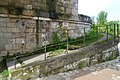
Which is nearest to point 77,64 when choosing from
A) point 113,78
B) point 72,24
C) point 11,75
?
point 113,78

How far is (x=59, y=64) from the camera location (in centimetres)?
701

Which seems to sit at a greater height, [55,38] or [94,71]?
[55,38]

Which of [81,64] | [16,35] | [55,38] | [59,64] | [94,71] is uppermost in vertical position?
[16,35]

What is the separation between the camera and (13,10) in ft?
27.0

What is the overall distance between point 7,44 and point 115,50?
444cm

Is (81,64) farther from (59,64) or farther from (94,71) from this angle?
(59,64)

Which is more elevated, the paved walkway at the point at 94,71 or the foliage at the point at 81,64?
the foliage at the point at 81,64

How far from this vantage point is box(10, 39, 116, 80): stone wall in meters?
6.30

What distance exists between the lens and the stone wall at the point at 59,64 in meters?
6.30

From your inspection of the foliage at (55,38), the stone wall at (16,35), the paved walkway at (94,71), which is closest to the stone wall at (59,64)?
the paved walkway at (94,71)

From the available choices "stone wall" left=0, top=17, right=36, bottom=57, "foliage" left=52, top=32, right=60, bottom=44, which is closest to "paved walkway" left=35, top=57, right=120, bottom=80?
"stone wall" left=0, top=17, right=36, bottom=57

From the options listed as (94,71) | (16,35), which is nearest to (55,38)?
(16,35)

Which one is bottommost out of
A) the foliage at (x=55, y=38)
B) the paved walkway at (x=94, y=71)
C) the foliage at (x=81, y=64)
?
the paved walkway at (x=94, y=71)

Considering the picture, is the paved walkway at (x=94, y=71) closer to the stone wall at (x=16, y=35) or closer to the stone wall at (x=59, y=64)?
the stone wall at (x=59, y=64)
